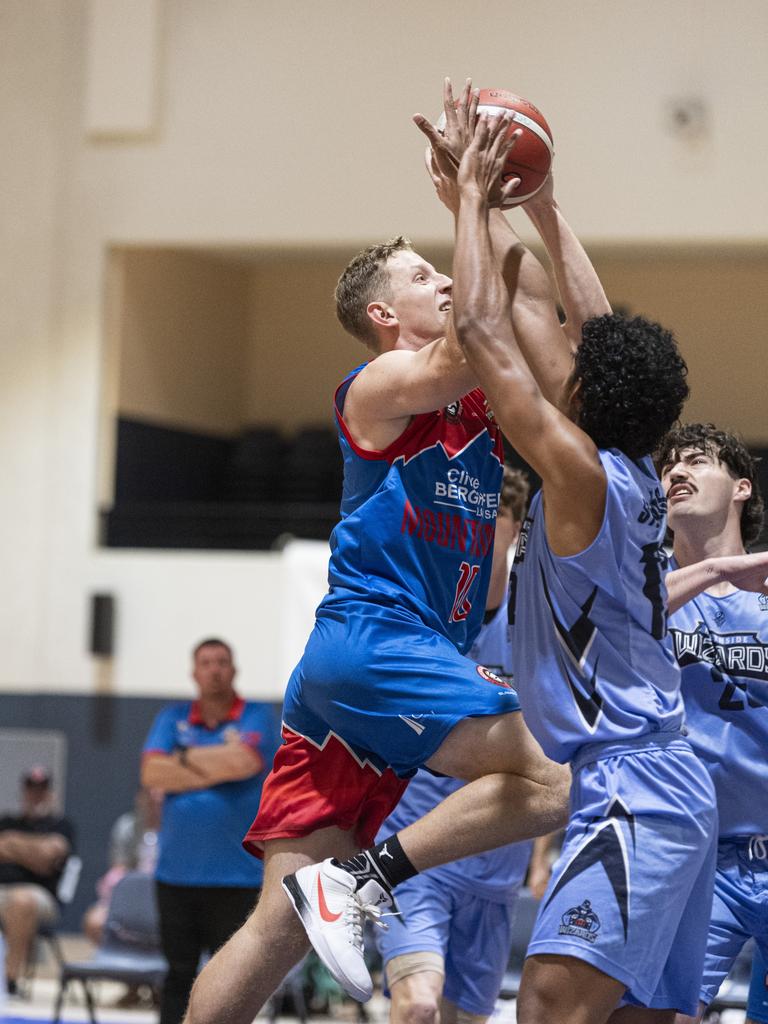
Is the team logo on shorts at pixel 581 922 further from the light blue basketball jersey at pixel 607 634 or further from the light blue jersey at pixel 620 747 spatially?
the light blue basketball jersey at pixel 607 634

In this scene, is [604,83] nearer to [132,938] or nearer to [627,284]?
[627,284]

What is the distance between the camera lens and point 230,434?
17078mm

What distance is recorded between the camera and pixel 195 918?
7.23 m

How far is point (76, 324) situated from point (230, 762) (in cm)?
796

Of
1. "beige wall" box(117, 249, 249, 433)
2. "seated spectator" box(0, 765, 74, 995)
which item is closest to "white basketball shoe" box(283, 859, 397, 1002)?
"seated spectator" box(0, 765, 74, 995)

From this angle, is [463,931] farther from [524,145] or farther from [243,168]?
[243,168]

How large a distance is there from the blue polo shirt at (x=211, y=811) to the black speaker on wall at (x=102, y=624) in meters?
6.22

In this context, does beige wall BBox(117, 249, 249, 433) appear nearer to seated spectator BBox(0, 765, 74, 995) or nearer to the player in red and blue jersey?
seated spectator BBox(0, 765, 74, 995)

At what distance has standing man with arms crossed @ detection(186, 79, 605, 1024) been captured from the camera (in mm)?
3852

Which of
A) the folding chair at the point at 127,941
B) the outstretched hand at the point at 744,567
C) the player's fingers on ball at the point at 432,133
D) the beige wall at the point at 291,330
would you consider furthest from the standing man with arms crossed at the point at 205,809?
the beige wall at the point at 291,330

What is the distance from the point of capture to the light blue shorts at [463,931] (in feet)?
17.5

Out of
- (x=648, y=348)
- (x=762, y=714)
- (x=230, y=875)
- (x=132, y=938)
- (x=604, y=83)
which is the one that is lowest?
(x=132, y=938)

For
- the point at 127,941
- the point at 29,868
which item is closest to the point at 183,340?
the point at 29,868

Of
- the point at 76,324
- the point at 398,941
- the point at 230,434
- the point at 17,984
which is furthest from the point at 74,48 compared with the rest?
the point at 398,941
